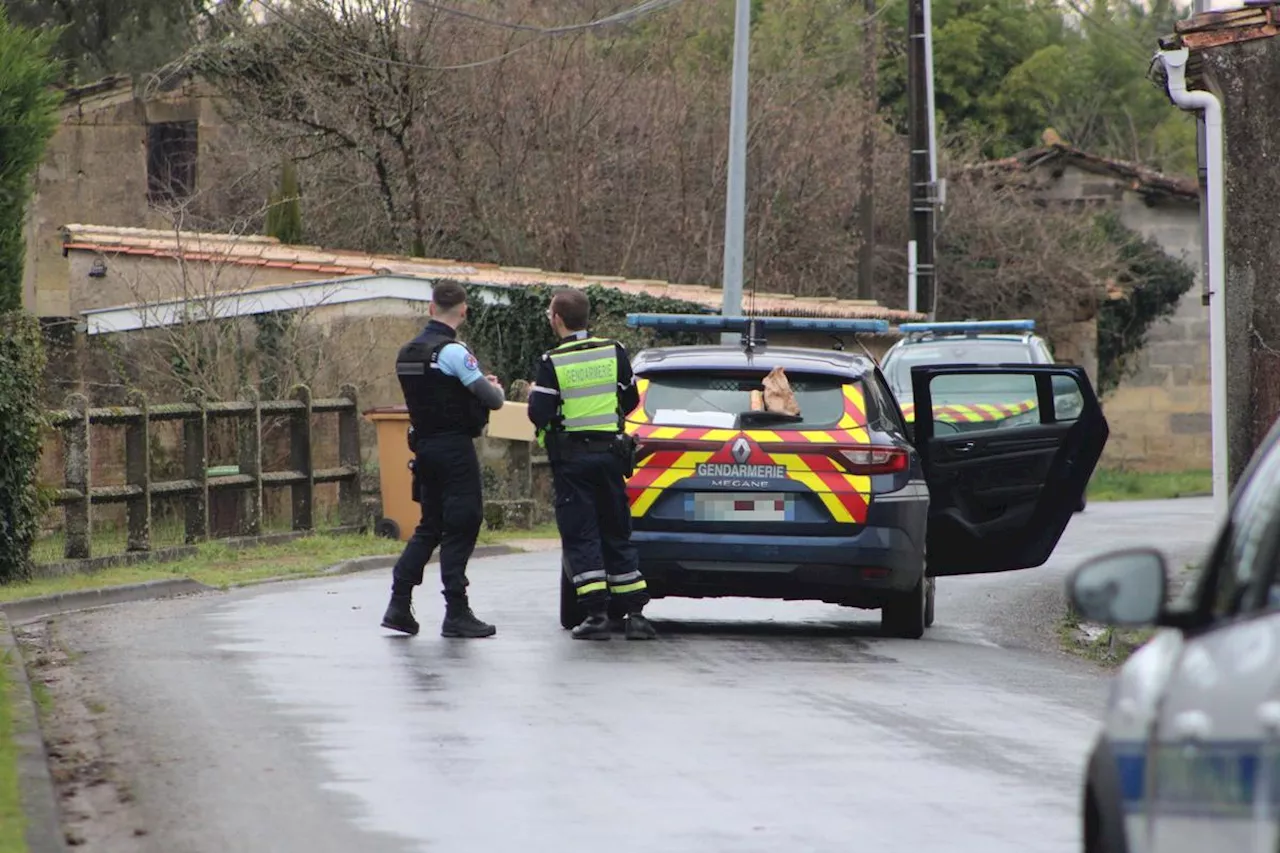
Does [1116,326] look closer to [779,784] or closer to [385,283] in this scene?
[385,283]

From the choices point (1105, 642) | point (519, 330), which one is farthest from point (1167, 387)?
point (1105, 642)

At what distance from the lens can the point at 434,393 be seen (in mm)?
12156

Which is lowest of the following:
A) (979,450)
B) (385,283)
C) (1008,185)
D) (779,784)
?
(779,784)

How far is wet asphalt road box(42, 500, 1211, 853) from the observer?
23.8 feet

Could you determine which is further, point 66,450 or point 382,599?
point 66,450

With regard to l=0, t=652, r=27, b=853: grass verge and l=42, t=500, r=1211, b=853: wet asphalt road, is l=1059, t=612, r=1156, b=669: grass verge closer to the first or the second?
l=42, t=500, r=1211, b=853: wet asphalt road

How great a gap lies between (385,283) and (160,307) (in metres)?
2.59

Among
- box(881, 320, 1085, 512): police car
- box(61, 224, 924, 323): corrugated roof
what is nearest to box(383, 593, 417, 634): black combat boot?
box(881, 320, 1085, 512): police car

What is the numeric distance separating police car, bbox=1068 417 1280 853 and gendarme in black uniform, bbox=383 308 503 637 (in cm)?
733

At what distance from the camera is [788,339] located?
30641mm

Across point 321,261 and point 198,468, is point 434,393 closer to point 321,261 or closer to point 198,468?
point 198,468

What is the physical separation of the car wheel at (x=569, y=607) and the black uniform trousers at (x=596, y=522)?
0.49m

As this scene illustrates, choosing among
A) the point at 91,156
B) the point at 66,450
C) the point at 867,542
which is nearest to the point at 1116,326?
the point at 91,156

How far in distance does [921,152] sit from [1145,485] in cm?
611
